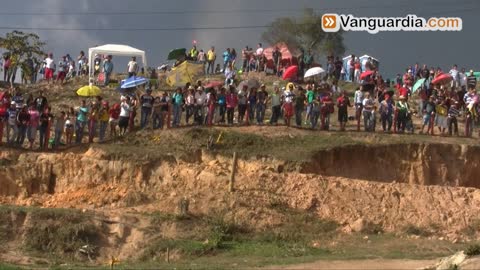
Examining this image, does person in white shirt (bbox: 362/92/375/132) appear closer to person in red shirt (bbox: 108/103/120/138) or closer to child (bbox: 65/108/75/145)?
person in red shirt (bbox: 108/103/120/138)

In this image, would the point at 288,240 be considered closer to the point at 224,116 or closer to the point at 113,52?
the point at 224,116

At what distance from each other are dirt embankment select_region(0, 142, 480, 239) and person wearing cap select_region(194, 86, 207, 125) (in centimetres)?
256

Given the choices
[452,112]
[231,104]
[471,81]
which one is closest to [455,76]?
[471,81]

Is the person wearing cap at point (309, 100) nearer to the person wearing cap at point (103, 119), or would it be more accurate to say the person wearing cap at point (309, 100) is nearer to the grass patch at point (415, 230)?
the grass patch at point (415, 230)

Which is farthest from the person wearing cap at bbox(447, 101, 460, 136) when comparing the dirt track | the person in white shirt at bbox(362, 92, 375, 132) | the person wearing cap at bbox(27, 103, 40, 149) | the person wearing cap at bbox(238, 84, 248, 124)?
the person wearing cap at bbox(27, 103, 40, 149)

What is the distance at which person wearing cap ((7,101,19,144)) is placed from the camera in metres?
26.9

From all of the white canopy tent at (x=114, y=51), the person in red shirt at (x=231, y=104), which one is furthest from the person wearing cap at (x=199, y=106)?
the white canopy tent at (x=114, y=51)

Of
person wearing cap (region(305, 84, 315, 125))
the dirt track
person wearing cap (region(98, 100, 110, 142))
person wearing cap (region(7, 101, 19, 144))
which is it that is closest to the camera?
the dirt track

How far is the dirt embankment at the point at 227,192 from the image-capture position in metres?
25.8

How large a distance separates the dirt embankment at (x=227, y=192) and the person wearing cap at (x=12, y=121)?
72cm

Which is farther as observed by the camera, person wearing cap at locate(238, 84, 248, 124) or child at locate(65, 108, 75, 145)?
A: person wearing cap at locate(238, 84, 248, 124)

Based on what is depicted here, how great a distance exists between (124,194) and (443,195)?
10.7 meters

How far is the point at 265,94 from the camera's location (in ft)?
101

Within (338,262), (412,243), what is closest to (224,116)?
(412,243)
